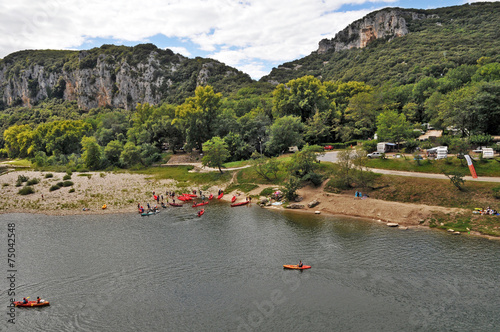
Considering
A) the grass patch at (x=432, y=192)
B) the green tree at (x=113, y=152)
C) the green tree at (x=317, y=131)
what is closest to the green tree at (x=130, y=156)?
the green tree at (x=113, y=152)

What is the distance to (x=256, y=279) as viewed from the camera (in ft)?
94.1

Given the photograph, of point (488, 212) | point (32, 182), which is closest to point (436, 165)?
point (488, 212)

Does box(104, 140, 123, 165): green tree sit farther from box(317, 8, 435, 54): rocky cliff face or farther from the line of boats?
box(317, 8, 435, 54): rocky cliff face

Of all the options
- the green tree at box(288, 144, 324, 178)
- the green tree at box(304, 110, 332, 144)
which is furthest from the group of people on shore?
the green tree at box(304, 110, 332, 144)

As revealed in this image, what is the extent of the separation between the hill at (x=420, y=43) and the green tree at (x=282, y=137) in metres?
65.3

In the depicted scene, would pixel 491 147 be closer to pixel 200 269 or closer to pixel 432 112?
pixel 432 112

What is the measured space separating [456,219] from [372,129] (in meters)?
44.1

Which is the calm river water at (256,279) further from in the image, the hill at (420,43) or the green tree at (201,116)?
the hill at (420,43)

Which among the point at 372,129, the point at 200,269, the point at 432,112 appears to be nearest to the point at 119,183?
the point at 200,269

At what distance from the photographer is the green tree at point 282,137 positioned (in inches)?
2906

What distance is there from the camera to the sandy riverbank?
41.9 metres

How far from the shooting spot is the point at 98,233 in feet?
136

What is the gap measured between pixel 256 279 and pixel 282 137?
49.2 meters

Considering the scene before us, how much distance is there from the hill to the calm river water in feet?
328
